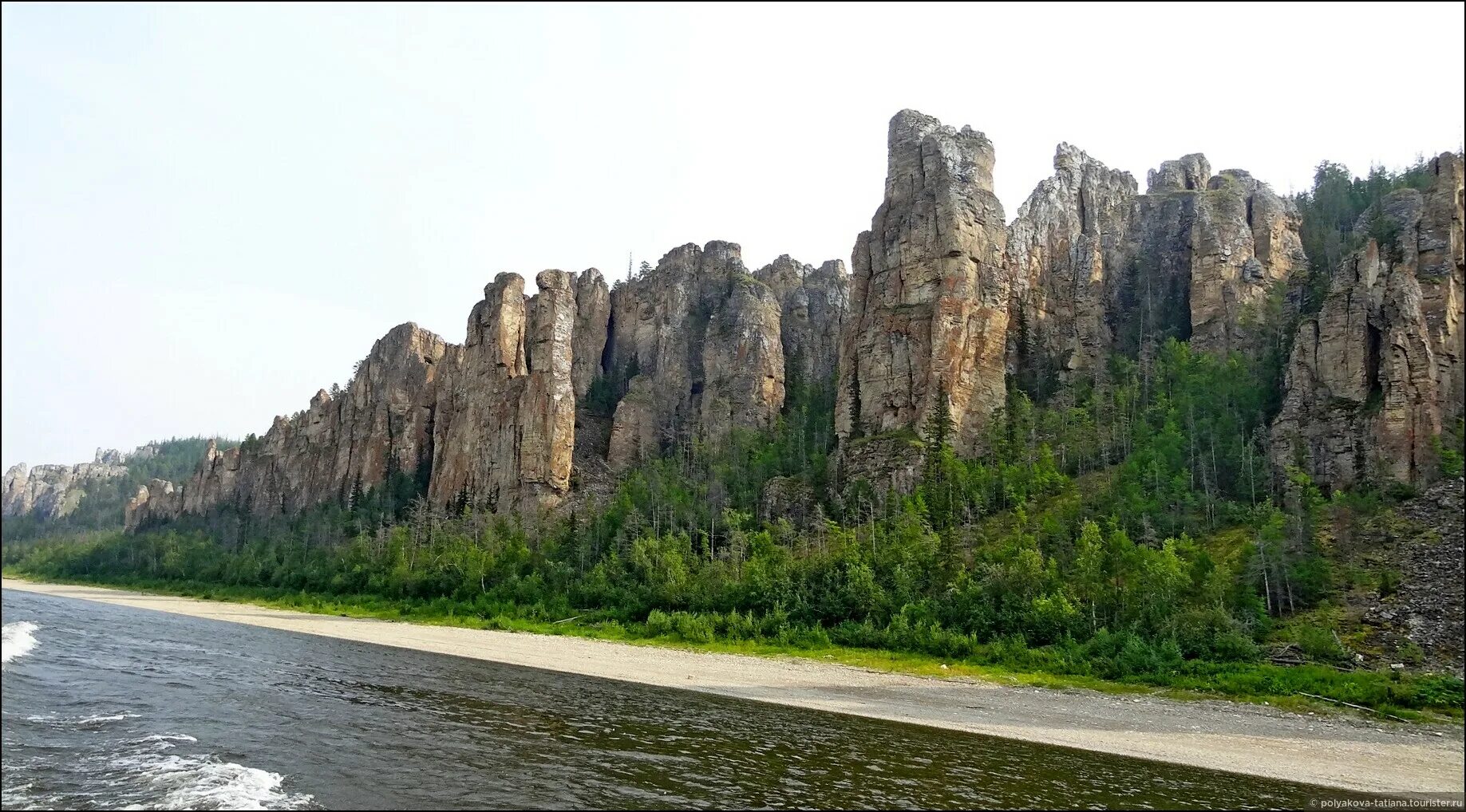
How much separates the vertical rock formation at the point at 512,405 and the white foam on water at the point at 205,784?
239 ft

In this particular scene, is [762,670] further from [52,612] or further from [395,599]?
[52,612]

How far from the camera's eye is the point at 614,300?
413 ft

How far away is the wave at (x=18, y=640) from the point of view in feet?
108

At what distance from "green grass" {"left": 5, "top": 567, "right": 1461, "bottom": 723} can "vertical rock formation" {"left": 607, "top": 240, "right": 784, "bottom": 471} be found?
4156 cm

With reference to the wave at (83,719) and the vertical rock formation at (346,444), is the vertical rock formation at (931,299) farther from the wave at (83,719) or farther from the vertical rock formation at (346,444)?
the vertical rock formation at (346,444)

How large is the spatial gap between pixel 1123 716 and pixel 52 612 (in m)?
68.1

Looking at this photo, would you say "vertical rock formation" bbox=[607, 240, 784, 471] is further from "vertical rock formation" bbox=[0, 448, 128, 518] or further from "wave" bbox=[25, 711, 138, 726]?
"wave" bbox=[25, 711, 138, 726]

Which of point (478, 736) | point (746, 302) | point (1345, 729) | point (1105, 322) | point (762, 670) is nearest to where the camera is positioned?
point (478, 736)

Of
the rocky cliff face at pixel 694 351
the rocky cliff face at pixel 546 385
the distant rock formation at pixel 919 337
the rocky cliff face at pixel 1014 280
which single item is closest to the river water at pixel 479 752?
the distant rock formation at pixel 919 337

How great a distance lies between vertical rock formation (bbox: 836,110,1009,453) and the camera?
79.1 metres

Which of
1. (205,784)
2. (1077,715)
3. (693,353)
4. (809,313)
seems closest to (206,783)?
(205,784)

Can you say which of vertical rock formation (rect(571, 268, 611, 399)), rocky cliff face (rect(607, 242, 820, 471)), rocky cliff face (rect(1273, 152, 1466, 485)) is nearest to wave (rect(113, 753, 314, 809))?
rocky cliff face (rect(1273, 152, 1466, 485))

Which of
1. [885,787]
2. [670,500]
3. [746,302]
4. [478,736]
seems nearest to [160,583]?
[670,500]

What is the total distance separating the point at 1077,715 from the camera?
3127cm
